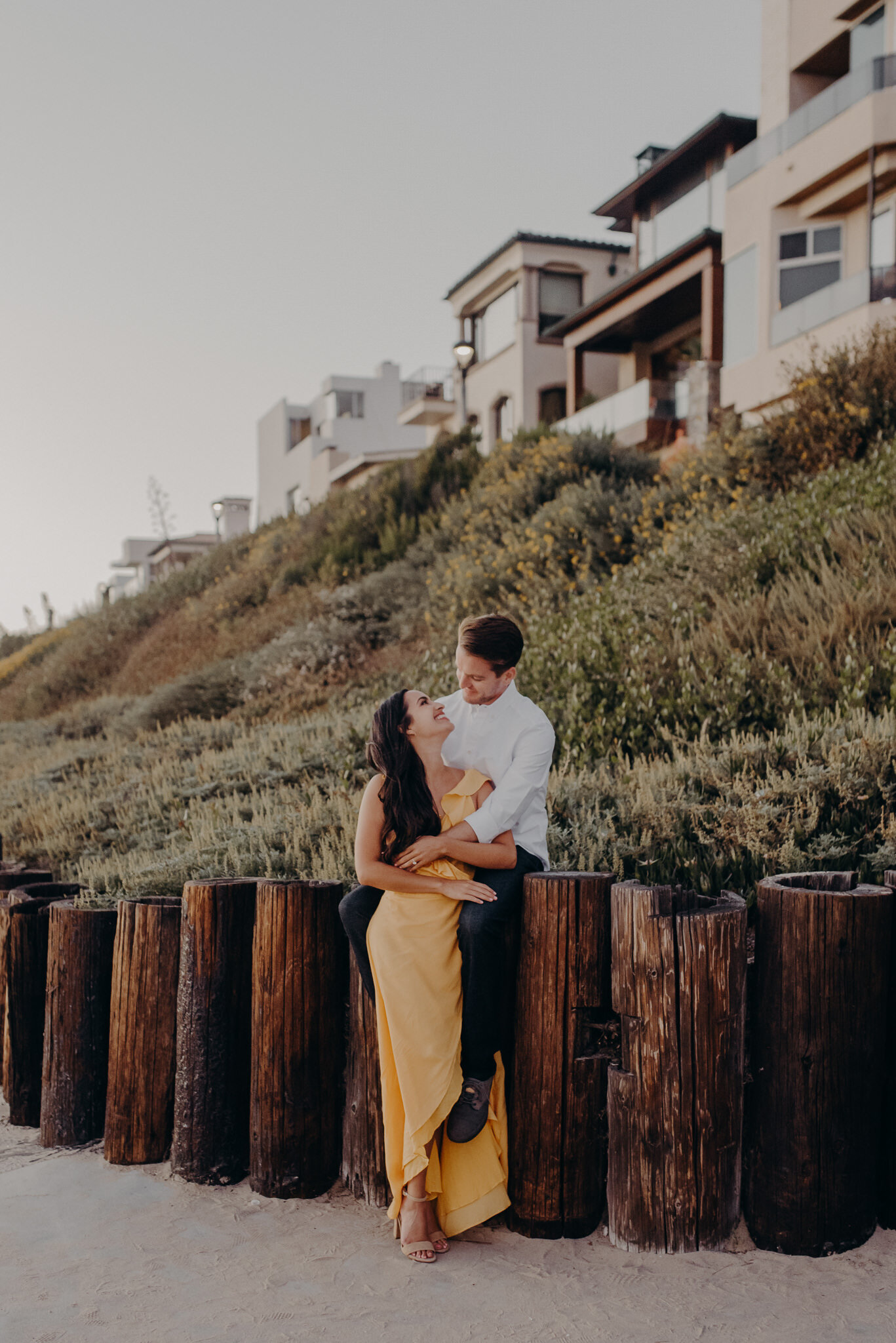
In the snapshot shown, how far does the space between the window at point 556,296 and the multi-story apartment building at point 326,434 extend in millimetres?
13095

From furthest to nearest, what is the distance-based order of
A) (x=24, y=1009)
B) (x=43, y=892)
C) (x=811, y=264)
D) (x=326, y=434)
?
(x=326, y=434), (x=811, y=264), (x=43, y=892), (x=24, y=1009)

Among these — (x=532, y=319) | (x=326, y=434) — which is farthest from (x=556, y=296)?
(x=326, y=434)

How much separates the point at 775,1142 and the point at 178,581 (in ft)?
68.0

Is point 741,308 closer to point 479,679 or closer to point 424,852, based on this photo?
point 479,679

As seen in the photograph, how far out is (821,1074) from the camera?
280cm

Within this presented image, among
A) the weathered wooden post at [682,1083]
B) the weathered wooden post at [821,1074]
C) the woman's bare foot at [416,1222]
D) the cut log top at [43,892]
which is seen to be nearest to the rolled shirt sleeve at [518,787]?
the weathered wooden post at [682,1083]

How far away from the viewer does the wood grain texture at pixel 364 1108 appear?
3.20 metres

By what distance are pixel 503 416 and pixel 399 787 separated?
2776 cm

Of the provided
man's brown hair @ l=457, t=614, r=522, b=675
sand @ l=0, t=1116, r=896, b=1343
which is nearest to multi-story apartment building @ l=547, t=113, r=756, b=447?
man's brown hair @ l=457, t=614, r=522, b=675

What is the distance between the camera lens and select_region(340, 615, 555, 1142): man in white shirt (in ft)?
9.75

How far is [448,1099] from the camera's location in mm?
2941

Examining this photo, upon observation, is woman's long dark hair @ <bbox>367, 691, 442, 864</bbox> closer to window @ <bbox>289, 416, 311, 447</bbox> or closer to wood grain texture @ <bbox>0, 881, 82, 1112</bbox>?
wood grain texture @ <bbox>0, 881, 82, 1112</bbox>

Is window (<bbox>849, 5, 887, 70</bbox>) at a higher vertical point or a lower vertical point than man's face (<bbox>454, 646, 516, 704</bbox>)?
higher

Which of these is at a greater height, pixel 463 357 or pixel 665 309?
pixel 665 309
